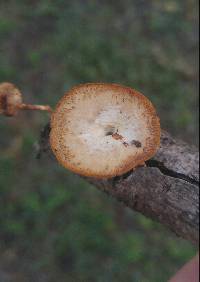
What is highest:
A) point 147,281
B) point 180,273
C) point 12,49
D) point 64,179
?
point 12,49

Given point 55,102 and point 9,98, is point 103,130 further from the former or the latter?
point 55,102

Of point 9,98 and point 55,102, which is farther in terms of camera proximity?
point 55,102

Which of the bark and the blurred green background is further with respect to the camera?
the blurred green background

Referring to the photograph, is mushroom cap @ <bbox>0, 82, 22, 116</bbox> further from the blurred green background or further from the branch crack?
the blurred green background

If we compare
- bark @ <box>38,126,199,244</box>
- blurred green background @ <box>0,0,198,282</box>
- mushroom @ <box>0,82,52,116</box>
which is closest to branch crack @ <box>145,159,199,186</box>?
bark @ <box>38,126,199,244</box>

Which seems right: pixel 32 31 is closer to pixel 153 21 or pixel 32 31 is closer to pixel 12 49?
pixel 12 49

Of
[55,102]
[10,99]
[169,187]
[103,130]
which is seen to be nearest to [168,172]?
[169,187]

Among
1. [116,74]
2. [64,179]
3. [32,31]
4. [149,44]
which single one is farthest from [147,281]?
[32,31]
